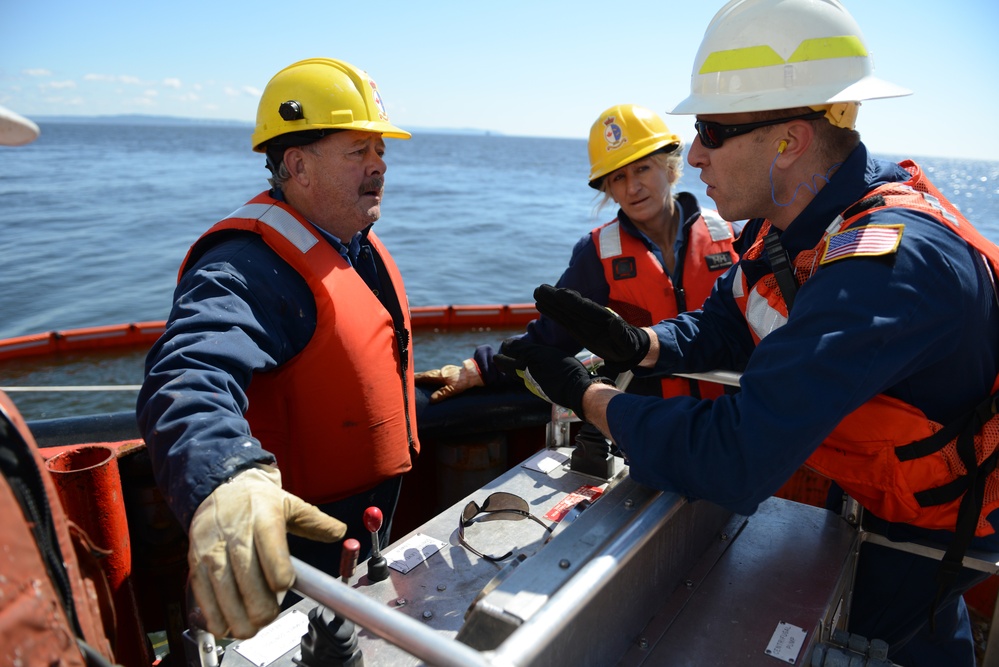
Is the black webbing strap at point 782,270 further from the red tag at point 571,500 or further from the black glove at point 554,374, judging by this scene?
the red tag at point 571,500

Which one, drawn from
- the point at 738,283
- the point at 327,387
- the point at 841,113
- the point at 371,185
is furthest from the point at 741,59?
the point at 327,387

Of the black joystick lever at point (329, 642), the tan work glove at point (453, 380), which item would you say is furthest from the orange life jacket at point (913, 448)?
the tan work glove at point (453, 380)

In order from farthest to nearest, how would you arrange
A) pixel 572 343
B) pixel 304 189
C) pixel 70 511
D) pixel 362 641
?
pixel 572 343, pixel 304 189, pixel 70 511, pixel 362 641

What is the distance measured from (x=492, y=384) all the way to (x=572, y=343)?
462 millimetres

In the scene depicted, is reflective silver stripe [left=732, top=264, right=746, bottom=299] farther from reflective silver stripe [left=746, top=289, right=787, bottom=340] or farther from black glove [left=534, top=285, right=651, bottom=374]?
black glove [left=534, top=285, right=651, bottom=374]

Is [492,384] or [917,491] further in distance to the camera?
[492,384]

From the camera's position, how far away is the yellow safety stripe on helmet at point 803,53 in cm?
168

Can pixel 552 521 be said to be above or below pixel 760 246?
below

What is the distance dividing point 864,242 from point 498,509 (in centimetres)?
112

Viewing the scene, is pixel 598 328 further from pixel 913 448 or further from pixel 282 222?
pixel 282 222

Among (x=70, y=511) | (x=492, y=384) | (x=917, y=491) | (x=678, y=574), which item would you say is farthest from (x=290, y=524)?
(x=492, y=384)

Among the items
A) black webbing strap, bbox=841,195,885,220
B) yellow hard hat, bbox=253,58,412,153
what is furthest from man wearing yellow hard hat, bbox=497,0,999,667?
yellow hard hat, bbox=253,58,412,153

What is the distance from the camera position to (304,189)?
7.71 feet

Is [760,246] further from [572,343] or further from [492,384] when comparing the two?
[492,384]
